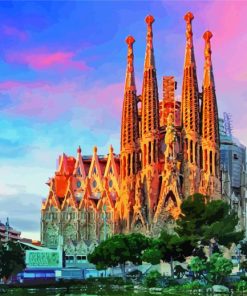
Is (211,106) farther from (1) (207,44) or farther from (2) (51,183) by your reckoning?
(2) (51,183)

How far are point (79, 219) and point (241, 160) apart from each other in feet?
87.6

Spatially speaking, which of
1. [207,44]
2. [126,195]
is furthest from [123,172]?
[207,44]

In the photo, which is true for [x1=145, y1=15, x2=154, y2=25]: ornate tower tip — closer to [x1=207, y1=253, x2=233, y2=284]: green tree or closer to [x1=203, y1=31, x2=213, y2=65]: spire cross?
[x1=203, y1=31, x2=213, y2=65]: spire cross

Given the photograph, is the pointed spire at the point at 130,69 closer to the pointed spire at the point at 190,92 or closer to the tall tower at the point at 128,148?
the tall tower at the point at 128,148

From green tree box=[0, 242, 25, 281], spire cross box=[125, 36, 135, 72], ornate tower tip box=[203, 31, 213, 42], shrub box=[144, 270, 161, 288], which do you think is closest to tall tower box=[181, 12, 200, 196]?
ornate tower tip box=[203, 31, 213, 42]

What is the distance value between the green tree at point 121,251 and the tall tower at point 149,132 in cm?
1985

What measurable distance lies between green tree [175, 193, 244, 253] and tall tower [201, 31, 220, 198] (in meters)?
27.8

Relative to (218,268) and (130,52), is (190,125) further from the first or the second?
(218,268)

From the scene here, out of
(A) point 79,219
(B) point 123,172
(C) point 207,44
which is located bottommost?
(A) point 79,219

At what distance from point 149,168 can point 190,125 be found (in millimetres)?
7439

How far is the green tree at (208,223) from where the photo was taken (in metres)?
47.2

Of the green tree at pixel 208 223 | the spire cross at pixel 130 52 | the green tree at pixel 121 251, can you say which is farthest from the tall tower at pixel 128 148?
the green tree at pixel 208 223

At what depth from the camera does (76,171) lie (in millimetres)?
93938

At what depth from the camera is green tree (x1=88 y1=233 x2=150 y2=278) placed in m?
56.4
